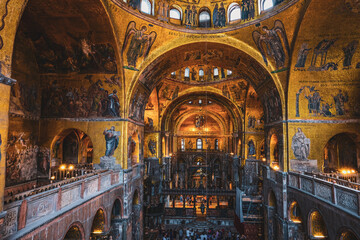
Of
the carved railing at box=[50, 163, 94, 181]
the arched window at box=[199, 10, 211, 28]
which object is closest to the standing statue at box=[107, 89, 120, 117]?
the carved railing at box=[50, 163, 94, 181]

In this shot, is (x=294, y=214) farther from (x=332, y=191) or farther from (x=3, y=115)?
(x=3, y=115)

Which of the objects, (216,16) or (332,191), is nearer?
(332,191)

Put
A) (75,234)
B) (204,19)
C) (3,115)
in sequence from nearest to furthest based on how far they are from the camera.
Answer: (3,115)
(75,234)
(204,19)

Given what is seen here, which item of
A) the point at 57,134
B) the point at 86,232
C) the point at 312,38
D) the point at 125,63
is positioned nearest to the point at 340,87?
the point at 312,38

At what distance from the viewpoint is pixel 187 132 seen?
41.7m

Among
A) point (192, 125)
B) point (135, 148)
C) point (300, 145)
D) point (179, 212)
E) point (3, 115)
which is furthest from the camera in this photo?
point (192, 125)

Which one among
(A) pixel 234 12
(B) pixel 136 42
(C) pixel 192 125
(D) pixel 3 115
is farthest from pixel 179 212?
(D) pixel 3 115

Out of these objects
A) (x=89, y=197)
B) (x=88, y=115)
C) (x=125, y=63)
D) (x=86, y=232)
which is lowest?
(x=86, y=232)

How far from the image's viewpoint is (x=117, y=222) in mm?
14344

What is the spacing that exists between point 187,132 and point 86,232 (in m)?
32.8

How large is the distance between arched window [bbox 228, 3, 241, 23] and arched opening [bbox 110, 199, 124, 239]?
46.7ft

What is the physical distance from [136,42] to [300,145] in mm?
11905

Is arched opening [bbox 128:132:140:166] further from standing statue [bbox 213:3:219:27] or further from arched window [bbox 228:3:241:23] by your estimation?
arched window [bbox 228:3:241:23]

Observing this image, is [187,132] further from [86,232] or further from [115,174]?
[86,232]
